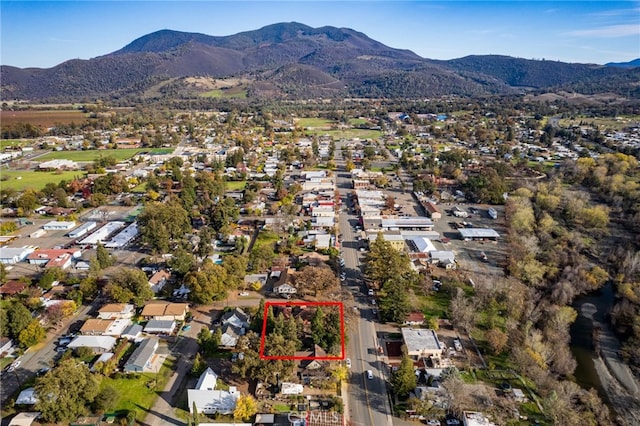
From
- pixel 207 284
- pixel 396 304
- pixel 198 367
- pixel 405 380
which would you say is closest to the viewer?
pixel 405 380

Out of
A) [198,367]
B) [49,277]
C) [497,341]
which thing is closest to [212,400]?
[198,367]

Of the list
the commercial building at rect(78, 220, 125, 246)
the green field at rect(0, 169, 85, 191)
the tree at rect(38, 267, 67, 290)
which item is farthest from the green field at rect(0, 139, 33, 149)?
the tree at rect(38, 267, 67, 290)

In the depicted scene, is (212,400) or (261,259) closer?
(212,400)

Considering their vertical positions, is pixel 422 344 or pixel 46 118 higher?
pixel 46 118

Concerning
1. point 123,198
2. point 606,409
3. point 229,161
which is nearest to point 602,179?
point 606,409

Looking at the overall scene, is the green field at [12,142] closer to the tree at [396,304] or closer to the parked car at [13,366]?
the parked car at [13,366]

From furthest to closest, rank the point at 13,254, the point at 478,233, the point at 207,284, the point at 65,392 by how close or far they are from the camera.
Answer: the point at 478,233
the point at 13,254
the point at 207,284
the point at 65,392

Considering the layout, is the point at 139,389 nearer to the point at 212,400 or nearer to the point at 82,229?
the point at 212,400

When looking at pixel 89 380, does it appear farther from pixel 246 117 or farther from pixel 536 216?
pixel 246 117
